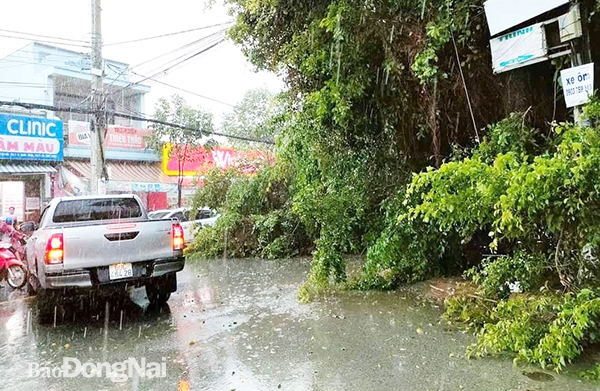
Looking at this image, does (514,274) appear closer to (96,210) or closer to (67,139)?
(96,210)

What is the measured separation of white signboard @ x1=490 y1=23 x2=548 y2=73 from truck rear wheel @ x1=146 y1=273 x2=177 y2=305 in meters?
4.80

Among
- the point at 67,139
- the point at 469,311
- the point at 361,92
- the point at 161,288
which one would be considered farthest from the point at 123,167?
the point at 469,311

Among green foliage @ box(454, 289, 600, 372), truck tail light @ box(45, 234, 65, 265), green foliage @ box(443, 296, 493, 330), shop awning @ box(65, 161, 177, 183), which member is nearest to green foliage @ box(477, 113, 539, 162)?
green foliage @ box(454, 289, 600, 372)

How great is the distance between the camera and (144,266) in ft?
20.0

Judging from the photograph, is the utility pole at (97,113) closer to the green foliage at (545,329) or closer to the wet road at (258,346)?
the wet road at (258,346)

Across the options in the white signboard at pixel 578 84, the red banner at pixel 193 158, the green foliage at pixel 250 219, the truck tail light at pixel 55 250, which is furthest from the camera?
the red banner at pixel 193 158

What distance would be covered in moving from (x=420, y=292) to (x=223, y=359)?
332cm

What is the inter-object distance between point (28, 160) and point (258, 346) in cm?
1509

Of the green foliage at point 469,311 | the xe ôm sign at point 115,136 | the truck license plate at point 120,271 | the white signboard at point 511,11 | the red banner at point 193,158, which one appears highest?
the xe ôm sign at point 115,136

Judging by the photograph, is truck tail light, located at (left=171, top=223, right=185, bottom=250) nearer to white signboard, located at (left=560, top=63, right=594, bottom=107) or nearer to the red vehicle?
the red vehicle

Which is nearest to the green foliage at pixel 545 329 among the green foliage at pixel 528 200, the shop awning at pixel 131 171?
the green foliage at pixel 528 200

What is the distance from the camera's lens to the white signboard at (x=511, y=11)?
15.3ft

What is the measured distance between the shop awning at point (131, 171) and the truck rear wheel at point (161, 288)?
14.9m

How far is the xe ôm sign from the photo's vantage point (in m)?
A: 20.6
